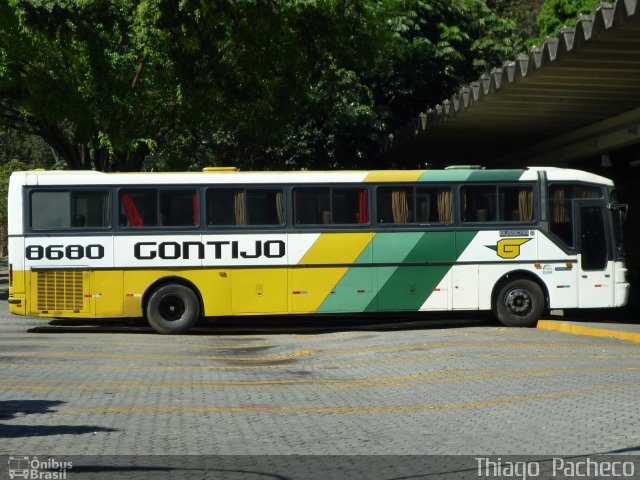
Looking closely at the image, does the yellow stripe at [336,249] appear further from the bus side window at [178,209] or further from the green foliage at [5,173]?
the green foliage at [5,173]

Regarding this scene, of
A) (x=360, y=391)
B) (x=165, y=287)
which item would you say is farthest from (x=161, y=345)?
(x=360, y=391)

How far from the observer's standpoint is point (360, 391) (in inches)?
493

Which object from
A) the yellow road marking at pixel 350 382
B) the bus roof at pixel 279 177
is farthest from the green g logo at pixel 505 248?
the yellow road marking at pixel 350 382

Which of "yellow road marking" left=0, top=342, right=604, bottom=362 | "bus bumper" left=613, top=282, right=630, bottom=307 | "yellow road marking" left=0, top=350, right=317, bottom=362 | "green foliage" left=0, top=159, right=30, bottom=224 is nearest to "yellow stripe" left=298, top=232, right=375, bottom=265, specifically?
"yellow road marking" left=0, top=342, right=604, bottom=362

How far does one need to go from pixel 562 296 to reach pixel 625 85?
14.2 feet

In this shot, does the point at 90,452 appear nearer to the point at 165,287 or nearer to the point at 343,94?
the point at 165,287

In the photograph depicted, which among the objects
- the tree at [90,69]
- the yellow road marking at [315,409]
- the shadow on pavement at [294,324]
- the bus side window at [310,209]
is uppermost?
the tree at [90,69]

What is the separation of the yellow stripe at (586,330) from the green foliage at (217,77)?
A: 10.1m

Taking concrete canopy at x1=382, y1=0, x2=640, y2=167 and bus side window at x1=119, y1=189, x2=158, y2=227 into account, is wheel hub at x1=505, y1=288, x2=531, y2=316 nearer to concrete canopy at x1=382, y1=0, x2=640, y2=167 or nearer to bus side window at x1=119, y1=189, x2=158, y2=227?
concrete canopy at x1=382, y1=0, x2=640, y2=167

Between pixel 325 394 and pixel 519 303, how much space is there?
953cm

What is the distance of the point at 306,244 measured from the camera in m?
20.7

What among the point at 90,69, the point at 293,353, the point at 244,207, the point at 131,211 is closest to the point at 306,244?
the point at 244,207

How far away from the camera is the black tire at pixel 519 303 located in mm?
20938

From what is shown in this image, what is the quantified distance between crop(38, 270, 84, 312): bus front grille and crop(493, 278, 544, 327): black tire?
8.15m
